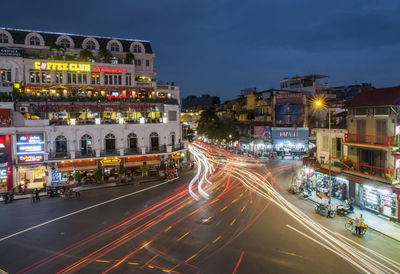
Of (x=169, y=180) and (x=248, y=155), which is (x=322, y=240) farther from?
(x=248, y=155)

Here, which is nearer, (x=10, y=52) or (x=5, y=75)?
(x=10, y=52)

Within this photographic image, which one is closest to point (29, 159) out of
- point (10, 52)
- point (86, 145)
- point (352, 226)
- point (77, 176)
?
point (77, 176)

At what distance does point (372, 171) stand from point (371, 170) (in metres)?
0.11

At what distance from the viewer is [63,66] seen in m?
38.2

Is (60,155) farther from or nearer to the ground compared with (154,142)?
nearer to the ground

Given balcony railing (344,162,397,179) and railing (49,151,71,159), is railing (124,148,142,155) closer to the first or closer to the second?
railing (49,151,71,159)

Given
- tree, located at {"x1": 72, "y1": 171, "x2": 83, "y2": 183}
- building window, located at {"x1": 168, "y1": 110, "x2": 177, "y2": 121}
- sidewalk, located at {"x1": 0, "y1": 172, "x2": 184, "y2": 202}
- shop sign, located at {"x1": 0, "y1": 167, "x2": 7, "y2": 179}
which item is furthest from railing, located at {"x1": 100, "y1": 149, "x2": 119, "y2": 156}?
shop sign, located at {"x1": 0, "y1": 167, "x2": 7, "y2": 179}

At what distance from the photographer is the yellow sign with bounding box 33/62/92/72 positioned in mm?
37250

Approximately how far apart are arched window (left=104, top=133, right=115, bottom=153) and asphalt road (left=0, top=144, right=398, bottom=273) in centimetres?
996

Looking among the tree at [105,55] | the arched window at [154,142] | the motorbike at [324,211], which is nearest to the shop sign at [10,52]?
the tree at [105,55]

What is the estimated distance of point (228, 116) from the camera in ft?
255

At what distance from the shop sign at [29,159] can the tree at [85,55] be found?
55.4 feet

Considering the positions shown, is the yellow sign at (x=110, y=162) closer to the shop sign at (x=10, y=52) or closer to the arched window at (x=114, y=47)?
the shop sign at (x=10, y=52)

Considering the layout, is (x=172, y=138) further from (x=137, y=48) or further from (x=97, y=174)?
(x=137, y=48)
